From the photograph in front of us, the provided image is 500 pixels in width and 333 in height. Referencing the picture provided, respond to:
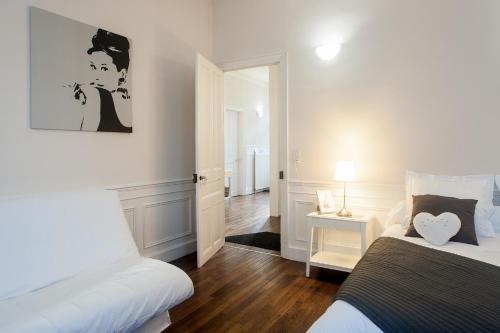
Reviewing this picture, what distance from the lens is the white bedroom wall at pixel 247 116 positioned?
287 inches

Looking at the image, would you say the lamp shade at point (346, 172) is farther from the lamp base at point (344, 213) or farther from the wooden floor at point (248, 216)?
the wooden floor at point (248, 216)

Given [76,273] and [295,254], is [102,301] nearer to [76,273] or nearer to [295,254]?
[76,273]

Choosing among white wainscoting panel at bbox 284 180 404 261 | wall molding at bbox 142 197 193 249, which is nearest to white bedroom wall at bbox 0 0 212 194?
wall molding at bbox 142 197 193 249

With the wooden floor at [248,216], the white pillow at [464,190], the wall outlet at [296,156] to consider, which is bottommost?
the wooden floor at [248,216]

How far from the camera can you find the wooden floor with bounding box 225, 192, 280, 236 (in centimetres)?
476

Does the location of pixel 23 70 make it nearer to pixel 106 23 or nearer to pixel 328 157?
pixel 106 23

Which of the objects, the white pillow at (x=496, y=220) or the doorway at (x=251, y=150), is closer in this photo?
the white pillow at (x=496, y=220)

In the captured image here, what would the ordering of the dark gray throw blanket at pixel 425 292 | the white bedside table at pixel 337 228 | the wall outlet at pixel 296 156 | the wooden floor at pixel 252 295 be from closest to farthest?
1. the dark gray throw blanket at pixel 425 292
2. the wooden floor at pixel 252 295
3. the white bedside table at pixel 337 228
4. the wall outlet at pixel 296 156

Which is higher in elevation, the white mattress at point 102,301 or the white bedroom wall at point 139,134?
the white bedroom wall at point 139,134

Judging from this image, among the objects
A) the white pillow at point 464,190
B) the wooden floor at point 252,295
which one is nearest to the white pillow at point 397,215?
the white pillow at point 464,190

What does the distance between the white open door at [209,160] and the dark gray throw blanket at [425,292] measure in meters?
1.89

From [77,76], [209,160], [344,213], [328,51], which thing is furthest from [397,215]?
[77,76]

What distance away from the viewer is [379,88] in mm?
2973

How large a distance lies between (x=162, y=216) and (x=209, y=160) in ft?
Answer: 2.57
